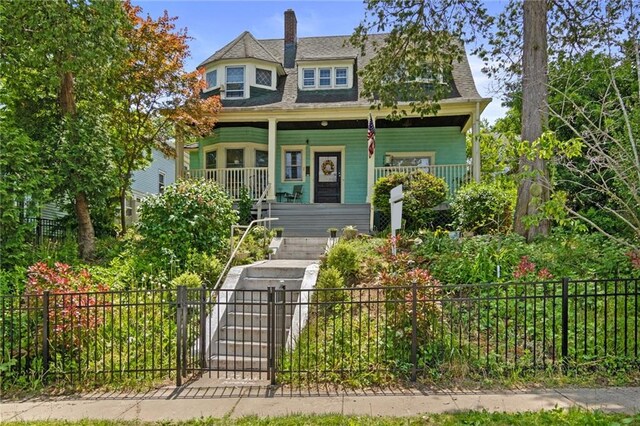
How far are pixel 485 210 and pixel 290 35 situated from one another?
12982 millimetres

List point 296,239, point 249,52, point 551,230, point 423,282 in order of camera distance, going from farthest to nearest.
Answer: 1. point 249,52
2. point 296,239
3. point 551,230
4. point 423,282

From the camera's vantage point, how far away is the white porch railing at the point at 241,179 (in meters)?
14.9

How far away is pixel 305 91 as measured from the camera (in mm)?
16406

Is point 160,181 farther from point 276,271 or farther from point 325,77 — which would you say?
point 276,271

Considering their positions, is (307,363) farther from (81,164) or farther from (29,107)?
(29,107)

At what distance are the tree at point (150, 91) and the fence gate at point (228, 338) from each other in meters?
7.15

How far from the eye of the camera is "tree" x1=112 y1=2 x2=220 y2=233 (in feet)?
39.1

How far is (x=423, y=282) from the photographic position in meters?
5.89

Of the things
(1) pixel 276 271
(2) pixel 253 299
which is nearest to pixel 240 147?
(1) pixel 276 271

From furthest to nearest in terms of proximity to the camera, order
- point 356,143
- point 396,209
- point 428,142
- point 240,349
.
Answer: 1. point 356,143
2. point 428,142
3. point 396,209
4. point 240,349

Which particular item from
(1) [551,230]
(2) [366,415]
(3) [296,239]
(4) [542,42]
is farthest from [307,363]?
(4) [542,42]

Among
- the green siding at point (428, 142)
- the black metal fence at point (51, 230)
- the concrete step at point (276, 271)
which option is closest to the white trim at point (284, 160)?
the green siding at point (428, 142)

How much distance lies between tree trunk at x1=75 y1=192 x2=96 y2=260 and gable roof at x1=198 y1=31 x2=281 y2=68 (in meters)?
8.74

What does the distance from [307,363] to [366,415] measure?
1.38m
